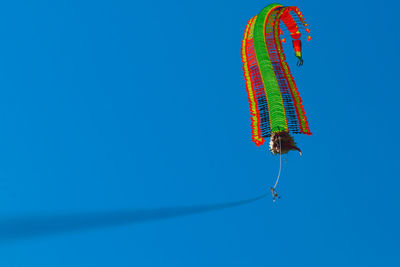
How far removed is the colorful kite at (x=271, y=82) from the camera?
42594 millimetres

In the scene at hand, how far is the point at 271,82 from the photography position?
4559 cm

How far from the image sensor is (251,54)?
165ft

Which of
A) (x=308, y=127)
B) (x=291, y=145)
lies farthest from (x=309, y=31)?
(x=291, y=145)

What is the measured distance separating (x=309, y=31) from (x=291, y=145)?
71.6 ft

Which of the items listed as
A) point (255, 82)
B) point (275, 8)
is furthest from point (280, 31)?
point (255, 82)

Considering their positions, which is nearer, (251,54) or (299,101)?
(299,101)

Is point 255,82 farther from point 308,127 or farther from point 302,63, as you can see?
point 302,63

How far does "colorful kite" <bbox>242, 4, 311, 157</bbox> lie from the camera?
140 feet

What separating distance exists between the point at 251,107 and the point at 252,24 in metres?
12.3

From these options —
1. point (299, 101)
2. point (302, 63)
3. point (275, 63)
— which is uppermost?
point (302, 63)

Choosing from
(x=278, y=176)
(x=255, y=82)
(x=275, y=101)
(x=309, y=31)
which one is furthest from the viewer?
(x=309, y=31)

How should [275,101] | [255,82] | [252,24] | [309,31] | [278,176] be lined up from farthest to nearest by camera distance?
[309,31] → [252,24] → [255,82] → [275,101] → [278,176]

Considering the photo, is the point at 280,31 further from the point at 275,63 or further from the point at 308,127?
the point at 308,127

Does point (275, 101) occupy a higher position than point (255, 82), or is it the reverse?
point (255, 82)
